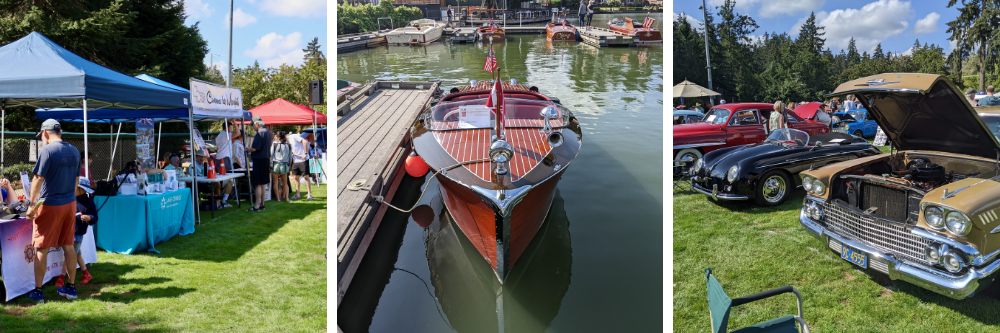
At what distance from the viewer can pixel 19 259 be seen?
13.4 feet

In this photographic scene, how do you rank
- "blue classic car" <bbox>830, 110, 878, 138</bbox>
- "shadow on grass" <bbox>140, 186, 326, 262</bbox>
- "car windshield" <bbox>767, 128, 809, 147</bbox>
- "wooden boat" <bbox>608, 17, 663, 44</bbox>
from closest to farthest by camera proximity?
"shadow on grass" <bbox>140, 186, 326, 262</bbox> < "car windshield" <bbox>767, 128, 809, 147</bbox> < "blue classic car" <bbox>830, 110, 878, 138</bbox> < "wooden boat" <bbox>608, 17, 663, 44</bbox>

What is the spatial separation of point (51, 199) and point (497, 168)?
3820mm

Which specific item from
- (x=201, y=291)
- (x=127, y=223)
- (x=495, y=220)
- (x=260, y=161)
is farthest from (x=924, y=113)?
(x=260, y=161)

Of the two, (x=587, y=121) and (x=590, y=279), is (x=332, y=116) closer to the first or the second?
(x=590, y=279)

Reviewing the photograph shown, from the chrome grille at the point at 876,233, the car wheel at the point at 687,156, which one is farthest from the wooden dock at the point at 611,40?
the chrome grille at the point at 876,233

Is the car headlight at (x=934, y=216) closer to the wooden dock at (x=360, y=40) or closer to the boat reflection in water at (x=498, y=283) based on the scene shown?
the boat reflection in water at (x=498, y=283)

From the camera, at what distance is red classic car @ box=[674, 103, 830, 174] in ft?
25.3

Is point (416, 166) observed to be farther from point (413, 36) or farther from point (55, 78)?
point (413, 36)

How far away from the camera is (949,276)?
3193mm

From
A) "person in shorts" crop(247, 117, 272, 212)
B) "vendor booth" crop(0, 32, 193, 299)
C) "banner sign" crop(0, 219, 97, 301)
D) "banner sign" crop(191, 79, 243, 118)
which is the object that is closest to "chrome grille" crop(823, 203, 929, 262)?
"banner sign" crop(0, 219, 97, 301)

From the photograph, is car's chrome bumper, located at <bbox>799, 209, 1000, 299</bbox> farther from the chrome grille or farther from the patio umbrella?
the patio umbrella

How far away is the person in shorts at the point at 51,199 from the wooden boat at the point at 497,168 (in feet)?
10.1

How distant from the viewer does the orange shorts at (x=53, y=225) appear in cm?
402

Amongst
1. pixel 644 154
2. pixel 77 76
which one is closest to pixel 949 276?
pixel 644 154
